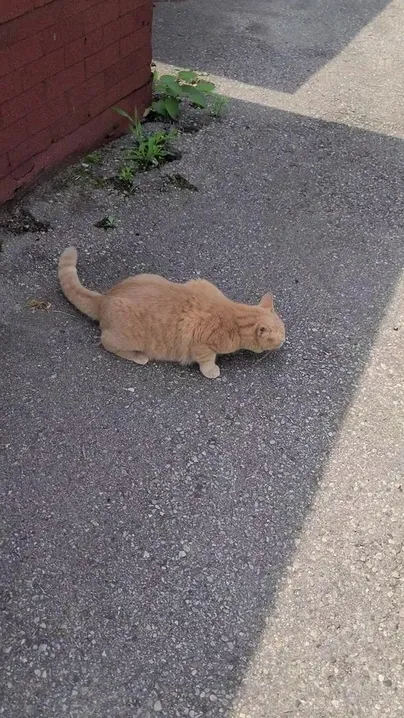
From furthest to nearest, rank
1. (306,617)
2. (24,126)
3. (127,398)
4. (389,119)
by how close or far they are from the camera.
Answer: (389,119)
(24,126)
(127,398)
(306,617)

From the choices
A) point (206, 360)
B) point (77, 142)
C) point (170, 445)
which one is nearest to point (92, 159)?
point (77, 142)

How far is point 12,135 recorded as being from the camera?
13.2ft

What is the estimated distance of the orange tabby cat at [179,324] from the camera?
3.15 meters

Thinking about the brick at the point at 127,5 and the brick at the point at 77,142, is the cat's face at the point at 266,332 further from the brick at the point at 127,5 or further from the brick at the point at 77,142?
the brick at the point at 127,5

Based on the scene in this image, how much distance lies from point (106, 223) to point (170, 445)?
1.90 m

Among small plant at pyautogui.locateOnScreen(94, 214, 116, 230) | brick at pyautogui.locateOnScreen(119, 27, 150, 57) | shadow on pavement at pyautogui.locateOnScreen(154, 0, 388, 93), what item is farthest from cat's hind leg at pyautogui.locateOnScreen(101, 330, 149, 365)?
shadow on pavement at pyautogui.locateOnScreen(154, 0, 388, 93)

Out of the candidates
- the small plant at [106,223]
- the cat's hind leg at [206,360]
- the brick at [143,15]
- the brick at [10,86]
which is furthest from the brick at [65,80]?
the cat's hind leg at [206,360]

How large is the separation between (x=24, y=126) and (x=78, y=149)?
671mm

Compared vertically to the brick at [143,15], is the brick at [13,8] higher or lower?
higher

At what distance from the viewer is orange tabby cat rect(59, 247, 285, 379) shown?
3.15 metres

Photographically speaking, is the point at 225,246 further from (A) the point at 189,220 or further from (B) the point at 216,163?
(B) the point at 216,163

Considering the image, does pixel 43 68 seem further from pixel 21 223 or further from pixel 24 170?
pixel 21 223

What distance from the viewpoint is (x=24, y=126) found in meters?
4.09

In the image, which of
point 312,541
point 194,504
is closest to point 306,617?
point 312,541
